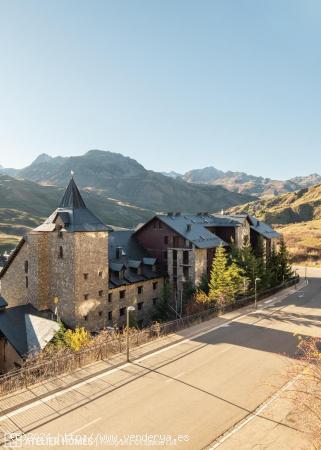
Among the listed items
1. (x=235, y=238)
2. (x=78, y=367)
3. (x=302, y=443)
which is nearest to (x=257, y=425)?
(x=302, y=443)

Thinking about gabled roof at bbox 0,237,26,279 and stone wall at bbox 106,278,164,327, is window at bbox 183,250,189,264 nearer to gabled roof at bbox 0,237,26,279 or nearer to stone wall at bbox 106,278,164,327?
stone wall at bbox 106,278,164,327

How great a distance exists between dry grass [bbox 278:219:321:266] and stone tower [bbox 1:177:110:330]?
63476 mm

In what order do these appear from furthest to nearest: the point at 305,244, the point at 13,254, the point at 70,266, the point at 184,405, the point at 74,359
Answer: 1. the point at 305,244
2. the point at 13,254
3. the point at 70,266
4. the point at 74,359
5. the point at 184,405

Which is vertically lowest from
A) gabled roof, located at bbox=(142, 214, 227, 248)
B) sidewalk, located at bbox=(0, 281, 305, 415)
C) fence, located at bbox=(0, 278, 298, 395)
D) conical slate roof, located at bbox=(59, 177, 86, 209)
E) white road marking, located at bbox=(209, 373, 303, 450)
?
white road marking, located at bbox=(209, 373, 303, 450)

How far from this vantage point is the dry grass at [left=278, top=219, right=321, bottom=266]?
8957 cm

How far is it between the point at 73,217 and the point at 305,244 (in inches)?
3365

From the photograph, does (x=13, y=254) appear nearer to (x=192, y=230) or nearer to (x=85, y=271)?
(x=85, y=271)

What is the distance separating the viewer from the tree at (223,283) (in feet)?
133

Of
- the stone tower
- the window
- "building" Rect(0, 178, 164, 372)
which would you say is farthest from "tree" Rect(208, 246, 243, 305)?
the stone tower

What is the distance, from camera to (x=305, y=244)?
105062mm

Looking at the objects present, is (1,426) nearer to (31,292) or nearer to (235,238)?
(31,292)

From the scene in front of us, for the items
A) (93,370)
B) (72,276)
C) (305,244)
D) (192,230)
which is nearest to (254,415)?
(93,370)

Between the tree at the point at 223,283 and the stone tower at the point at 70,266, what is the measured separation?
13216 millimetres

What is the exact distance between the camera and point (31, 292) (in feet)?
136
